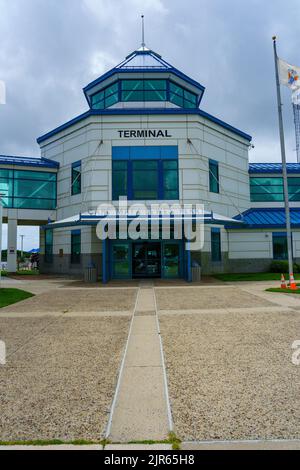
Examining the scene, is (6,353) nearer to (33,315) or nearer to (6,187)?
(33,315)

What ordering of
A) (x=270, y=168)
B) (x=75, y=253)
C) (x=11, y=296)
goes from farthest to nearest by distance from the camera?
(x=270, y=168) → (x=75, y=253) → (x=11, y=296)

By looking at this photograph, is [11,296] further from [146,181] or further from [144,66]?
[144,66]

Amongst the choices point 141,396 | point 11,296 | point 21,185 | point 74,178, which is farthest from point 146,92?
point 141,396

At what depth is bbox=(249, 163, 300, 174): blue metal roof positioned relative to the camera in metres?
30.1

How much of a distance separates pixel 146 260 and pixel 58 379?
17905mm

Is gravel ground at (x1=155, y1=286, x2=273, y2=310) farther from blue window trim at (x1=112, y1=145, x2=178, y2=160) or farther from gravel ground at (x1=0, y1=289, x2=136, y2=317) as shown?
blue window trim at (x1=112, y1=145, x2=178, y2=160)

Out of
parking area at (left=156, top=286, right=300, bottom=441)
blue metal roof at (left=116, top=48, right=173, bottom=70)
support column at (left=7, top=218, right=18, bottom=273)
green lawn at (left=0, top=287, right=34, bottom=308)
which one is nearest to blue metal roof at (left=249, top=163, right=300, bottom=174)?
blue metal roof at (left=116, top=48, right=173, bottom=70)

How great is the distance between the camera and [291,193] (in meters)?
31.1

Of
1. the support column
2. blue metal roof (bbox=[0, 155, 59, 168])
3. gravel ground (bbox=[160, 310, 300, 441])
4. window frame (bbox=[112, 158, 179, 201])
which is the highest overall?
blue metal roof (bbox=[0, 155, 59, 168])

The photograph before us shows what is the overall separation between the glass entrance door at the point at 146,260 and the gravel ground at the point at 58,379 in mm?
13965

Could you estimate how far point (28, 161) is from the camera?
28234 mm

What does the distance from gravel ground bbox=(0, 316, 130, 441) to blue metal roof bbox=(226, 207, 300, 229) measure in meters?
19.6

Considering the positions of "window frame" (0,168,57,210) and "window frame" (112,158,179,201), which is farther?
"window frame" (0,168,57,210)

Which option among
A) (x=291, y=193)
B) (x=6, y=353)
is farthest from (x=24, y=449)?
(x=291, y=193)
